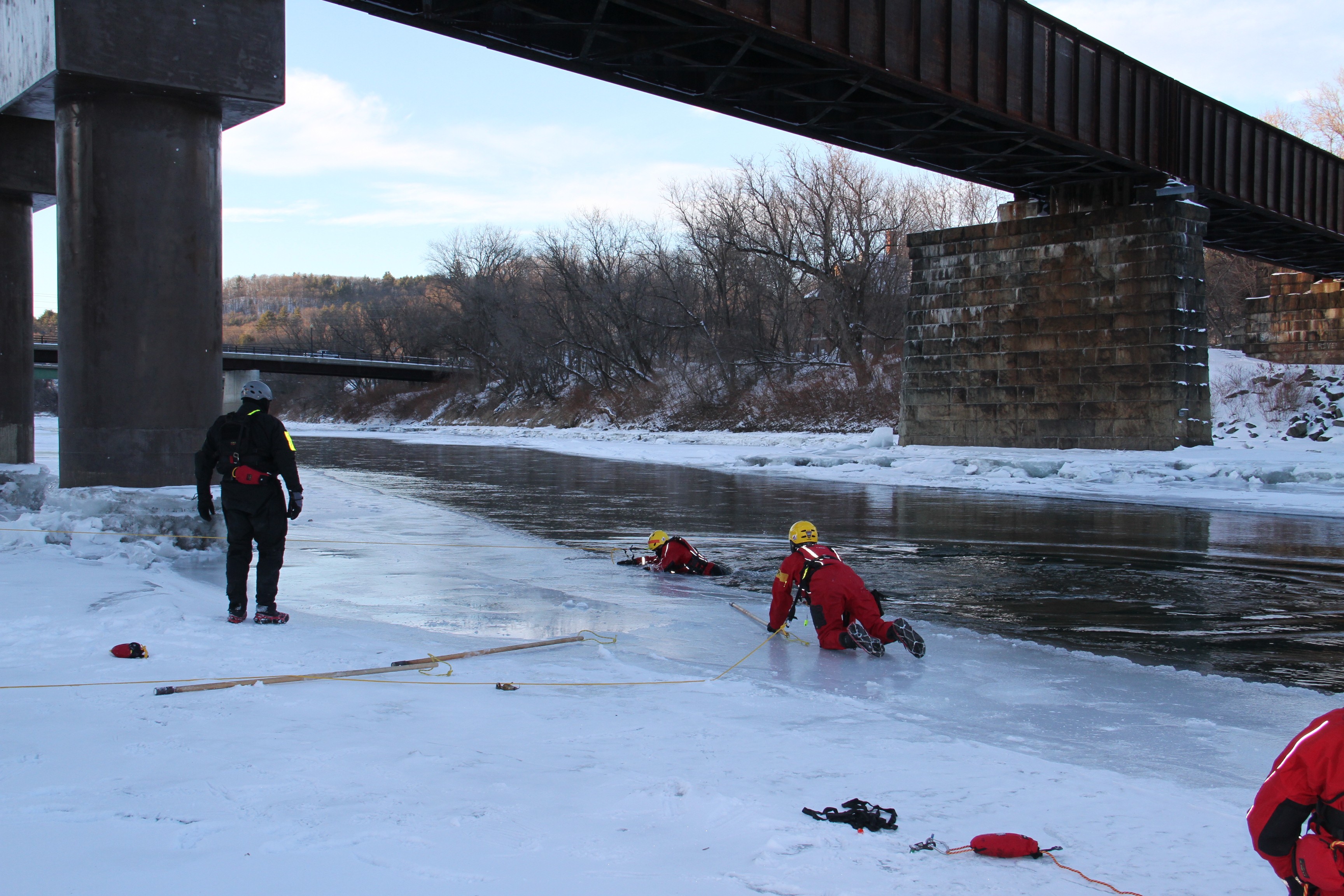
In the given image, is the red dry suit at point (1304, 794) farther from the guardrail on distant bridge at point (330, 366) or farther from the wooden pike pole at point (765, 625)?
the guardrail on distant bridge at point (330, 366)

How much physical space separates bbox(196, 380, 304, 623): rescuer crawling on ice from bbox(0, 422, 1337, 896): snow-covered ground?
450mm

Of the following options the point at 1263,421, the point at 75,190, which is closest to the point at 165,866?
the point at 75,190

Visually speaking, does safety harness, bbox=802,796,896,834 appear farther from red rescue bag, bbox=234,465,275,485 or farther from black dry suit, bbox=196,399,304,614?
red rescue bag, bbox=234,465,275,485

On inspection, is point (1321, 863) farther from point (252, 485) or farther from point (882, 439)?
point (882, 439)

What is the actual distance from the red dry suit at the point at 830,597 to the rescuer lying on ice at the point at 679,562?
3203 mm

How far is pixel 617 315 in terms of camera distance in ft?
203

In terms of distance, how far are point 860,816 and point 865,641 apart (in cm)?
310

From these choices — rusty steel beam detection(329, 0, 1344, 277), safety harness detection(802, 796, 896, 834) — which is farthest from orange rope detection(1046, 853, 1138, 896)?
rusty steel beam detection(329, 0, 1344, 277)

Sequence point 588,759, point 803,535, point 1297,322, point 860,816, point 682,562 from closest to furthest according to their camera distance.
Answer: point 860,816
point 588,759
point 803,535
point 682,562
point 1297,322

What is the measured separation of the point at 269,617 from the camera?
6672 millimetres

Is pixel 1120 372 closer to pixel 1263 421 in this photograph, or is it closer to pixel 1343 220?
pixel 1263 421

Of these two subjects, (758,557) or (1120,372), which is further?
(1120,372)

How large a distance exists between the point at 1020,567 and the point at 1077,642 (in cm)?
364

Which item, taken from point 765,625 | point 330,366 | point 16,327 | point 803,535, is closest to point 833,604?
point 803,535
